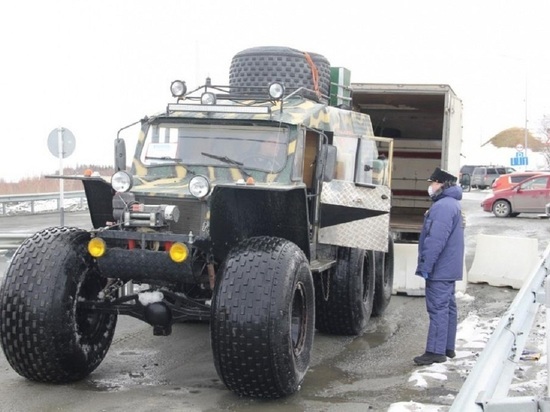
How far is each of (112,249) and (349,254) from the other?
Answer: 3.15 m

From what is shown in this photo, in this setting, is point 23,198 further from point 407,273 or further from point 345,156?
point 345,156

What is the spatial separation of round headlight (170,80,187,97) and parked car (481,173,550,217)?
72.3ft

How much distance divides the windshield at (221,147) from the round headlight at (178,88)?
64 cm

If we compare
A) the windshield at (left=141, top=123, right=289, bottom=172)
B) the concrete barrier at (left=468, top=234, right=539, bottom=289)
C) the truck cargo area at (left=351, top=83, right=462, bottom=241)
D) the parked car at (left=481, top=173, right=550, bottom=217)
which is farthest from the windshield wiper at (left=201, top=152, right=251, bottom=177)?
the parked car at (left=481, top=173, right=550, bottom=217)

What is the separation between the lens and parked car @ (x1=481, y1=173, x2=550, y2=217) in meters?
28.0

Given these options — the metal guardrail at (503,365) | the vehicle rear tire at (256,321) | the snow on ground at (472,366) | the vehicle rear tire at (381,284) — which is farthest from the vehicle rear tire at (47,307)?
the vehicle rear tire at (381,284)

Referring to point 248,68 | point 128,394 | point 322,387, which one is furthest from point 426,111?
point 128,394

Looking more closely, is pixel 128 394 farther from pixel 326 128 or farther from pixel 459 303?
pixel 459 303

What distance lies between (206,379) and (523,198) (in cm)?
2352

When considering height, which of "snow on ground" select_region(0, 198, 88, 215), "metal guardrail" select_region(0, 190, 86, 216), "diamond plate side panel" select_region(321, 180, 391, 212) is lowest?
"snow on ground" select_region(0, 198, 88, 215)

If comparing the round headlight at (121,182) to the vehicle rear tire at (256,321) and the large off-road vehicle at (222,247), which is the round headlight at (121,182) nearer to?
the large off-road vehicle at (222,247)

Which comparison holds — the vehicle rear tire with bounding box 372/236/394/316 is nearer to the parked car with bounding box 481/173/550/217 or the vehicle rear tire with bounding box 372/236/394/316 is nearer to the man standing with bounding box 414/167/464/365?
the man standing with bounding box 414/167/464/365

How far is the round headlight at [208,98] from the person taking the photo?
8.23m

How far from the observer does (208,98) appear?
8.27m
